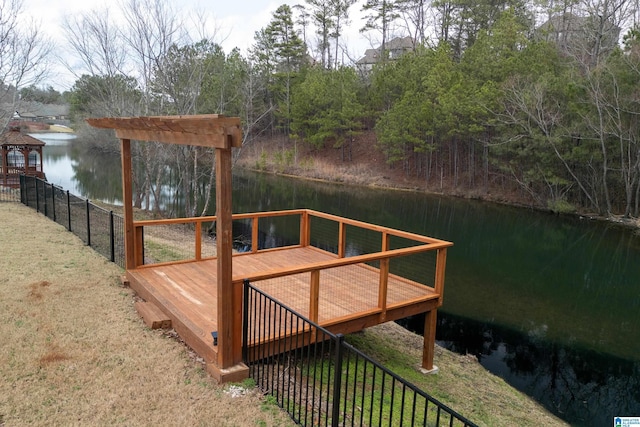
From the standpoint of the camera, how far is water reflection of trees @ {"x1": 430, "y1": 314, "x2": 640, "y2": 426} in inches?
267

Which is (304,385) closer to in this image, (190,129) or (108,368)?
(108,368)

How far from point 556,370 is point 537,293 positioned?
4.00m

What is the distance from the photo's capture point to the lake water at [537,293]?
739 cm

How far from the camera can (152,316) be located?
5.54 meters

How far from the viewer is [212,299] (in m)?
5.81

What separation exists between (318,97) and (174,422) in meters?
33.4

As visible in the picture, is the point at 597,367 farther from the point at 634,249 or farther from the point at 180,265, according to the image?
the point at 634,249

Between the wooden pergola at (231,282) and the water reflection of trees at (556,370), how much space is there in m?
1.90

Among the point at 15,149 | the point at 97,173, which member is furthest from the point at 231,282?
the point at 97,173

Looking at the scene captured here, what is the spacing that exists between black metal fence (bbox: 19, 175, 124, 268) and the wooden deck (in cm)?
177

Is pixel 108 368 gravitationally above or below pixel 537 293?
above

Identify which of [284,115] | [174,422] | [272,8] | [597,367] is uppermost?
[272,8]

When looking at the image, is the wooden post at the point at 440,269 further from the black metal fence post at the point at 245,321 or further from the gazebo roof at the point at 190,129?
the gazebo roof at the point at 190,129

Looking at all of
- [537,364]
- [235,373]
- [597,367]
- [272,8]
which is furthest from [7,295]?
[272,8]
